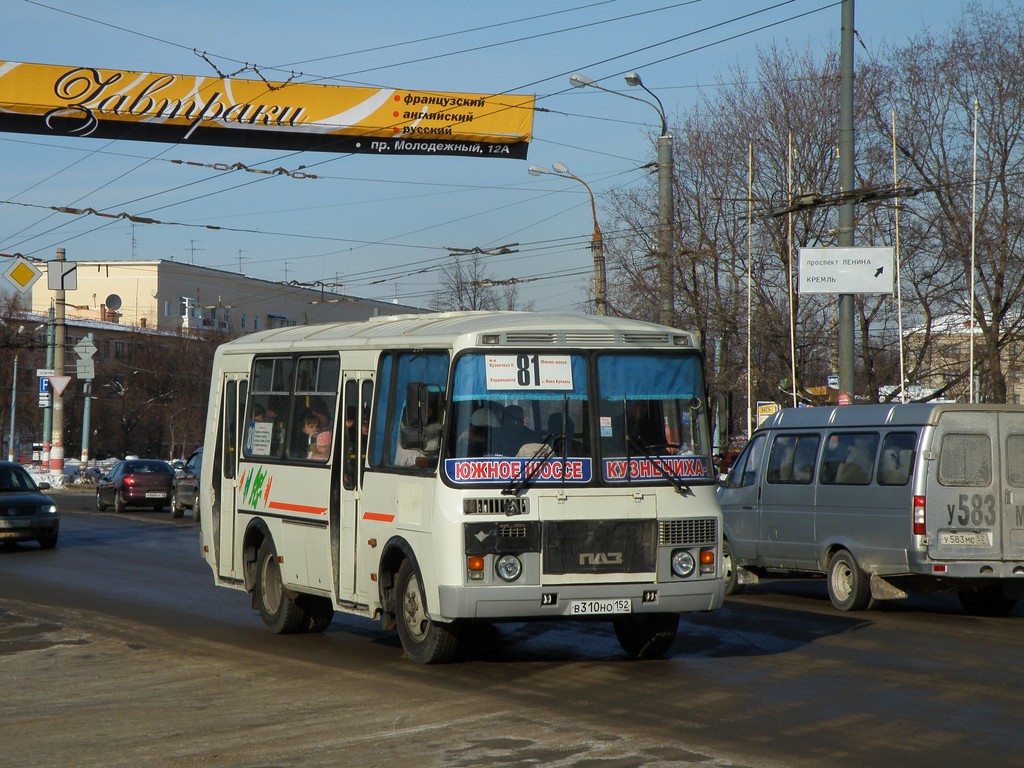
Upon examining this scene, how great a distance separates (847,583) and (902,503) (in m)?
1.36

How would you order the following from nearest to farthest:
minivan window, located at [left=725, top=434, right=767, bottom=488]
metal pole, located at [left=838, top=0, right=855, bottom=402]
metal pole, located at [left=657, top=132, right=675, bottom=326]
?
1. minivan window, located at [left=725, top=434, right=767, bottom=488]
2. metal pole, located at [left=838, top=0, right=855, bottom=402]
3. metal pole, located at [left=657, top=132, right=675, bottom=326]

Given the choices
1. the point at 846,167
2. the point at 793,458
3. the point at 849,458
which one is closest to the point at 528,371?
the point at 849,458

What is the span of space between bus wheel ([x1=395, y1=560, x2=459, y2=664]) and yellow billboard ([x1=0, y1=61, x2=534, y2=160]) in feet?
70.1

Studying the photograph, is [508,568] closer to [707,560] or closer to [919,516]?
[707,560]

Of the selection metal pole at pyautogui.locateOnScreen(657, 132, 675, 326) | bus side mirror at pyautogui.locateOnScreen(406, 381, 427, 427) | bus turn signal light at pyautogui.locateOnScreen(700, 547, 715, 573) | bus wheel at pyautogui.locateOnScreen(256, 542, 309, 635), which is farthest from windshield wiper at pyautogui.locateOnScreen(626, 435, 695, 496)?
metal pole at pyautogui.locateOnScreen(657, 132, 675, 326)

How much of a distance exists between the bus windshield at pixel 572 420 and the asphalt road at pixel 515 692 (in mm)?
1539

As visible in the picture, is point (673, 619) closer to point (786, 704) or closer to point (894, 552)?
point (786, 704)

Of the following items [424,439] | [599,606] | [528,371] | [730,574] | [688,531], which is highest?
[528,371]

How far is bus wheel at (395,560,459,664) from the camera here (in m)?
10.8

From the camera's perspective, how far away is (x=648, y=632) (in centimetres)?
1125

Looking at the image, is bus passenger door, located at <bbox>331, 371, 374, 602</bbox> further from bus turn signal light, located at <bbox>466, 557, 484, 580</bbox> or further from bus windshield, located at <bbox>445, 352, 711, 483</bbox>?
bus turn signal light, located at <bbox>466, 557, 484, 580</bbox>

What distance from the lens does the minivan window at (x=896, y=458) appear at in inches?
575

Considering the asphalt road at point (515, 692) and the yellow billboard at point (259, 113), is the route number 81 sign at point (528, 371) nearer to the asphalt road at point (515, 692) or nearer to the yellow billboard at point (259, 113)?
the asphalt road at point (515, 692)

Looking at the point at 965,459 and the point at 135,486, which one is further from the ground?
the point at 965,459
